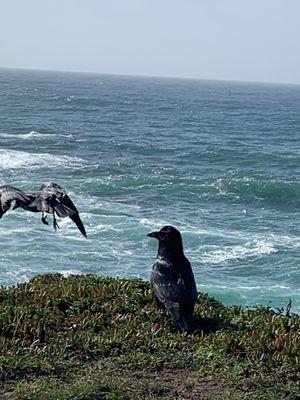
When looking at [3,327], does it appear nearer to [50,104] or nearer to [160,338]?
[160,338]

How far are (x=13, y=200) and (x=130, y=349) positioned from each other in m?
2.39

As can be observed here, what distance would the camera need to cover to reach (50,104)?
4070 inches

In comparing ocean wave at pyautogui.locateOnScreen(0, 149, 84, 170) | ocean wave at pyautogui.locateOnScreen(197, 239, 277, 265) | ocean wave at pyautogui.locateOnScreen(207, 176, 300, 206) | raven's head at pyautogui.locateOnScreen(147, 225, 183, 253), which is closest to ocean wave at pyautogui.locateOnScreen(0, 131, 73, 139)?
ocean wave at pyautogui.locateOnScreen(0, 149, 84, 170)

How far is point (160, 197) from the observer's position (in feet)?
133

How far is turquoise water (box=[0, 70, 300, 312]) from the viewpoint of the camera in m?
26.4

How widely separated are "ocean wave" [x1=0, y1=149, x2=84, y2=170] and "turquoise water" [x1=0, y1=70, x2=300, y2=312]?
0.07 m

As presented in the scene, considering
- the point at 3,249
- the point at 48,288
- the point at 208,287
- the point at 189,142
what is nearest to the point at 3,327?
the point at 48,288

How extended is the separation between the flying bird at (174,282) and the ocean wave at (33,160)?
35.2m

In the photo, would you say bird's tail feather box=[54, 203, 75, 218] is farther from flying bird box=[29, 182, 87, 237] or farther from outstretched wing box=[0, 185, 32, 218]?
outstretched wing box=[0, 185, 32, 218]

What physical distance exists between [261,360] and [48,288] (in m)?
3.79

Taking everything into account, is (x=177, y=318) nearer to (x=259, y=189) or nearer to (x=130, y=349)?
(x=130, y=349)

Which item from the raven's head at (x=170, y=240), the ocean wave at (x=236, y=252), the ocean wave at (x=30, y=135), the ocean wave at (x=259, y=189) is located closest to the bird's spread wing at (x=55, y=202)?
the raven's head at (x=170, y=240)

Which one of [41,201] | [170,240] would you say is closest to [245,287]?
[170,240]

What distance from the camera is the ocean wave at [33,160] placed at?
46750mm
